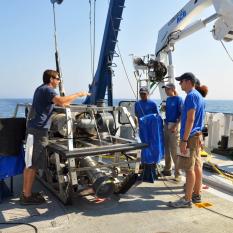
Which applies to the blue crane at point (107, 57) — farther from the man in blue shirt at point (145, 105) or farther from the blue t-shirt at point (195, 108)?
the blue t-shirt at point (195, 108)

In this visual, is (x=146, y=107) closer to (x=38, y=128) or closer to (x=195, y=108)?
(x=195, y=108)


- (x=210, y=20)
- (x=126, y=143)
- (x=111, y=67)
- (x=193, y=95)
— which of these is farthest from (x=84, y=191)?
(x=111, y=67)

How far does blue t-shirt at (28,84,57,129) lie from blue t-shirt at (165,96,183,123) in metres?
2.30

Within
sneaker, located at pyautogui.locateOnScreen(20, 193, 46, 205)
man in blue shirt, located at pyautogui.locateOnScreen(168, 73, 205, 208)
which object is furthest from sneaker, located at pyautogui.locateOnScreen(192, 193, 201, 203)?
sneaker, located at pyautogui.locateOnScreen(20, 193, 46, 205)

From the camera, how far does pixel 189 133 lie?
449 cm

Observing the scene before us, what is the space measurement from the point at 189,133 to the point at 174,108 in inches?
57.2

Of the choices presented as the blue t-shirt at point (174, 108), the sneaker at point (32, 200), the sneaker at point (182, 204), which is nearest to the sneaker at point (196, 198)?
the sneaker at point (182, 204)

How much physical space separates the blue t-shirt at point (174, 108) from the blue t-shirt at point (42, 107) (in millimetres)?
2298

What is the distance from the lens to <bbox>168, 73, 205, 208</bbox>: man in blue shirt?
448cm

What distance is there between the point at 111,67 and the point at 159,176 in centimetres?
467

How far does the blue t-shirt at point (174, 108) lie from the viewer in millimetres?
5871

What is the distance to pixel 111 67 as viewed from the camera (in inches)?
392

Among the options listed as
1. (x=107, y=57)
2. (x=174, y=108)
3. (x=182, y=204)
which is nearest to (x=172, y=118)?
(x=174, y=108)

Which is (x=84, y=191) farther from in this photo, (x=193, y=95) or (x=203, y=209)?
(x=193, y=95)
